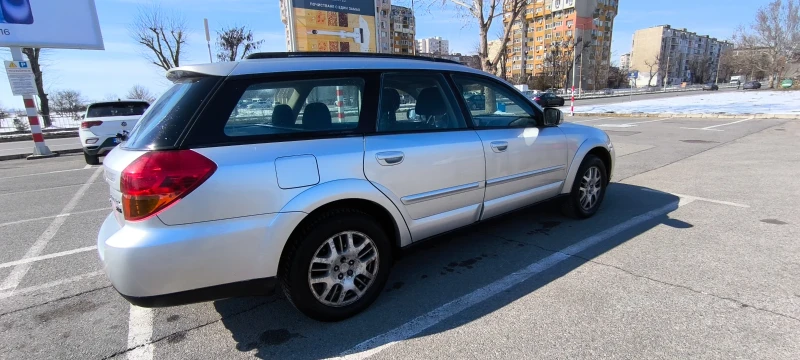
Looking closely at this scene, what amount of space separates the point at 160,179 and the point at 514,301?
234 cm

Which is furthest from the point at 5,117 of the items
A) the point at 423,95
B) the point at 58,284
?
the point at 423,95

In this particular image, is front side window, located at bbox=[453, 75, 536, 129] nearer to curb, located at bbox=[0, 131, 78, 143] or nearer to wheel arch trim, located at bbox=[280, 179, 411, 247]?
wheel arch trim, located at bbox=[280, 179, 411, 247]

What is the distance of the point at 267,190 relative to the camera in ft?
7.30

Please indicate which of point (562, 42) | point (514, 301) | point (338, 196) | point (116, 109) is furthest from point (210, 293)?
point (562, 42)

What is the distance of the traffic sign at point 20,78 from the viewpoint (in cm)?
1189

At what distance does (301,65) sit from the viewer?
8.46 feet

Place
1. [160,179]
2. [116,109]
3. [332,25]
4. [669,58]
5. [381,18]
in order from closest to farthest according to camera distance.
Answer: [160,179] < [116,109] < [332,25] < [381,18] < [669,58]

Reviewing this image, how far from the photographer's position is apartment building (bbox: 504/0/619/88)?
265 ft

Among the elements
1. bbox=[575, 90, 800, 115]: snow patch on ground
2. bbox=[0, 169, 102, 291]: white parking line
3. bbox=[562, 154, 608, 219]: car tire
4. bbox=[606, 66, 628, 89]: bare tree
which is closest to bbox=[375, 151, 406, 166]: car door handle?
bbox=[562, 154, 608, 219]: car tire

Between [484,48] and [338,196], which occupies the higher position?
[484,48]

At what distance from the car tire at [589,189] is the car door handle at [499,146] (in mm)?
1285

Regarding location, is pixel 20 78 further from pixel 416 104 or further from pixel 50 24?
pixel 416 104

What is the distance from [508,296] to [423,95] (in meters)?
1.68

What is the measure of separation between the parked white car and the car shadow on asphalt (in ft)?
27.7
